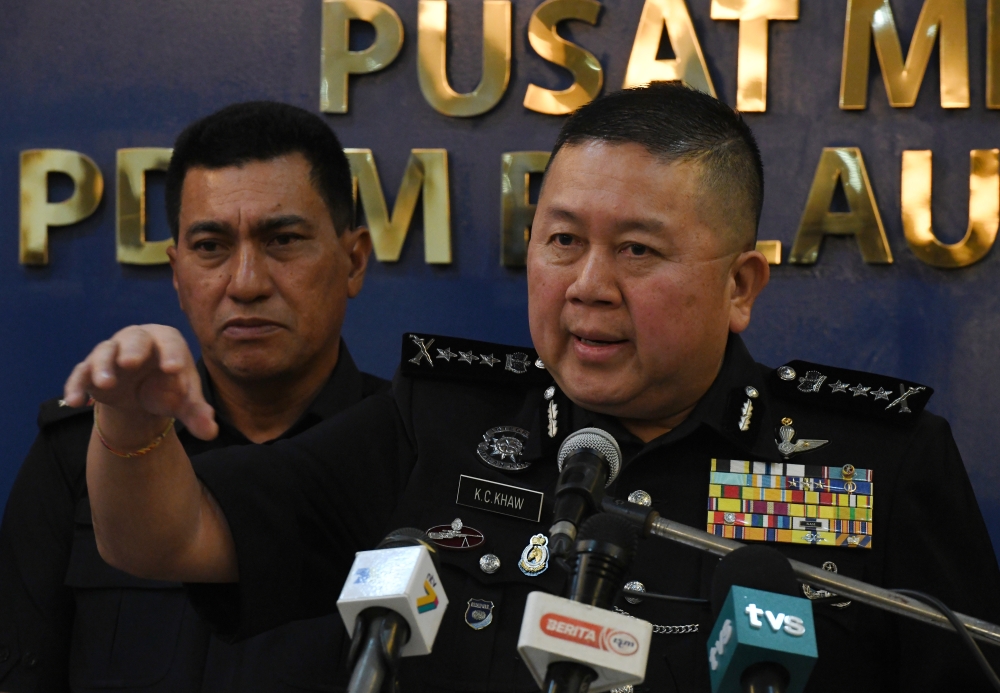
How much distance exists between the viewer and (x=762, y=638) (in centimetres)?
97

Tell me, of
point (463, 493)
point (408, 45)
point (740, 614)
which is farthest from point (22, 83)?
point (740, 614)

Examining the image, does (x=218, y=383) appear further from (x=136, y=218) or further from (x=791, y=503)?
(x=791, y=503)

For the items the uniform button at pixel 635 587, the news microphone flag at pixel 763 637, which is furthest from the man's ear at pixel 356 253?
the news microphone flag at pixel 763 637

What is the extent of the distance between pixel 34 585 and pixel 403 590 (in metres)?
1.51

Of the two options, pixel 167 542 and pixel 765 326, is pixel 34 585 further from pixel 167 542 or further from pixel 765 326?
pixel 765 326

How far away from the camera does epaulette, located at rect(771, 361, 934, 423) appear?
5.85 ft

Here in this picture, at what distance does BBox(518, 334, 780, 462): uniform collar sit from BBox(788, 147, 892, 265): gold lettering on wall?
3.22 ft

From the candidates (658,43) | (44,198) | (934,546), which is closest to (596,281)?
(934,546)

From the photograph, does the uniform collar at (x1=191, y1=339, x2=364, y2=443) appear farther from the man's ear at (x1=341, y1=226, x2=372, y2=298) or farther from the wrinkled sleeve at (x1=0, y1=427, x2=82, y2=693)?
the wrinkled sleeve at (x1=0, y1=427, x2=82, y2=693)

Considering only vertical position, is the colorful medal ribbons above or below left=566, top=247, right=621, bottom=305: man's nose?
below

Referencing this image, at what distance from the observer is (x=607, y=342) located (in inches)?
64.4

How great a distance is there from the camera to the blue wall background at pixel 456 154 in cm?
268

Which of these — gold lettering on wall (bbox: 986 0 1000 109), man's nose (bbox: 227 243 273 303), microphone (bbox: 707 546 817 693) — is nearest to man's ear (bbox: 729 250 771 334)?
microphone (bbox: 707 546 817 693)

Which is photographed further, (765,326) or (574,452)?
(765,326)
